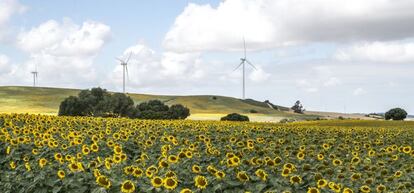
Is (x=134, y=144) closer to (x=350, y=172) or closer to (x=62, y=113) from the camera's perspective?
(x=350, y=172)

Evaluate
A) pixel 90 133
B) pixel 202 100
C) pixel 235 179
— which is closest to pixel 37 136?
pixel 90 133

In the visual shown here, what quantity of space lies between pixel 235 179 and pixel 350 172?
345cm

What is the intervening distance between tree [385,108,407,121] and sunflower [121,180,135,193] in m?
84.0

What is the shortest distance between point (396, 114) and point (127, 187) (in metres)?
85.2

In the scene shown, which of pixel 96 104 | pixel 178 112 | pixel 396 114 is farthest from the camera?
pixel 178 112

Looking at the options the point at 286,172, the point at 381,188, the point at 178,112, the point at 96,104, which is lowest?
the point at 381,188

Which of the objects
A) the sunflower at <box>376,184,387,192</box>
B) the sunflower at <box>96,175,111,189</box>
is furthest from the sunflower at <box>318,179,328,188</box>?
the sunflower at <box>96,175,111,189</box>

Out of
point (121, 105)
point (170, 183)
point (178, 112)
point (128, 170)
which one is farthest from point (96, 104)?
point (170, 183)

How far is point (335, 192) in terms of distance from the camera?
1112cm

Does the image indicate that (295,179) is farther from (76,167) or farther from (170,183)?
(76,167)

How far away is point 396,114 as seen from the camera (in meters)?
90.8

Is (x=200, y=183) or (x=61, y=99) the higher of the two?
(x=61, y=99)

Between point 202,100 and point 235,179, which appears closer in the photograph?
point 235,179

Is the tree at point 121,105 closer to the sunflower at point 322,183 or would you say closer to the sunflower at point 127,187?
the sunflower at point 322,183
